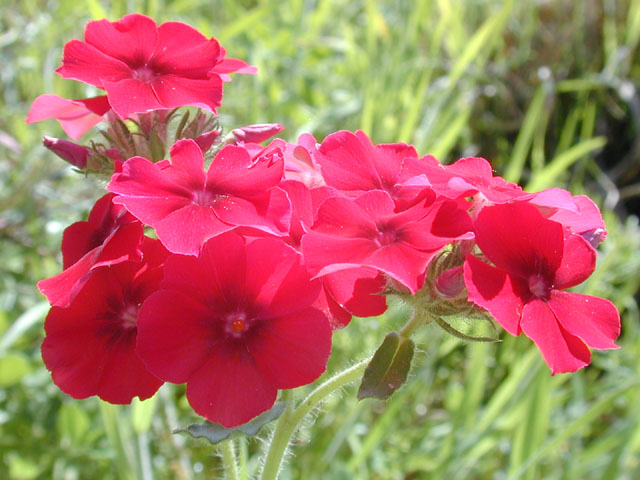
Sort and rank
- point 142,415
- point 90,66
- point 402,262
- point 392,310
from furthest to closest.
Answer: point 392,310 < point 142,415 < point 90,66 < point 402,262

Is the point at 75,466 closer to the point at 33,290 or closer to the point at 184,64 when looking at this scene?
the point at 33,290

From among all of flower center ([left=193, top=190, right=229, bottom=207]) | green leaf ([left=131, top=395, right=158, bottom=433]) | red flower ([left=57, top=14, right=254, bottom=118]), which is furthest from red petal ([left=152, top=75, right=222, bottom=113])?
green leaf ([left=131, top=395, right=158, bottom=433])

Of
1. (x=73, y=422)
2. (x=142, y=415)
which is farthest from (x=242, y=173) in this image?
(x=73, y=422)

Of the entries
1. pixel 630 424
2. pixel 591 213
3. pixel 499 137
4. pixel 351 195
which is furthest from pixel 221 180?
pixel 499 137

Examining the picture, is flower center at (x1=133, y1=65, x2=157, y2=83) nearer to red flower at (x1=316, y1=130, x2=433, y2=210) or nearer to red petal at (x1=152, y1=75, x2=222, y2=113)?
red petal at (x1=152, y1=75, x2=222, y2=113)

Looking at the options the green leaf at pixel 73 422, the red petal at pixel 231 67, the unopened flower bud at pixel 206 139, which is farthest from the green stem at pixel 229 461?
the green leaf at pixel 73 422

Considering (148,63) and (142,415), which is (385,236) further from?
(142,415)

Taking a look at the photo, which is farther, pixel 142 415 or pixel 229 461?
pixel 142 415
